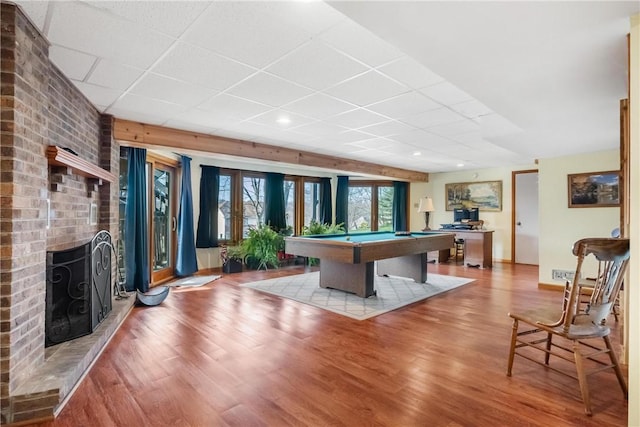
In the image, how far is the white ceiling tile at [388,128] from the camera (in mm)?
4082

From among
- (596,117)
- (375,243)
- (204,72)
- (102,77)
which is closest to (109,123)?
(102,77)

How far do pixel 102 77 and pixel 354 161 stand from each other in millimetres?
4852

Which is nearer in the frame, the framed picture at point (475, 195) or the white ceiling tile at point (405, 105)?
the white ceiling tile at point (405, 105)

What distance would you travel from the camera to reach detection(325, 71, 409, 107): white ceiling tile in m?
2.71

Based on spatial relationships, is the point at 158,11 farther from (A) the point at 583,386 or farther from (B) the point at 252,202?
(B) the point at 252,202

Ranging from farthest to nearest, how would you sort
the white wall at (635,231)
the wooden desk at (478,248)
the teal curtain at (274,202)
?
the teal curtain at (274,202) → the wooden desk at (478,248) → the white wall at (635,231)

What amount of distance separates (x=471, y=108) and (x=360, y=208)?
5715 mm

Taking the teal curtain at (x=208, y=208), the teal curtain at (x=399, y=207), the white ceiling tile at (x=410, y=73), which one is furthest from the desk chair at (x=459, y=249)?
the white ceiling tile at (x=410, y=73)

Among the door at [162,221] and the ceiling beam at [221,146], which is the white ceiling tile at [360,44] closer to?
the ceiling beam at [221,146]

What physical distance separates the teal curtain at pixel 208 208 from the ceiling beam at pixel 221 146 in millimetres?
1626

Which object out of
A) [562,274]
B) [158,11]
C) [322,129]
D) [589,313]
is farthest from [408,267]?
[158,11]

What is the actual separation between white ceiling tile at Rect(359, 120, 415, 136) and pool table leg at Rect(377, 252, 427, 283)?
1.90 m

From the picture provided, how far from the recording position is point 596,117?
3053mm

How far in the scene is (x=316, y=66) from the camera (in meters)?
2.48
